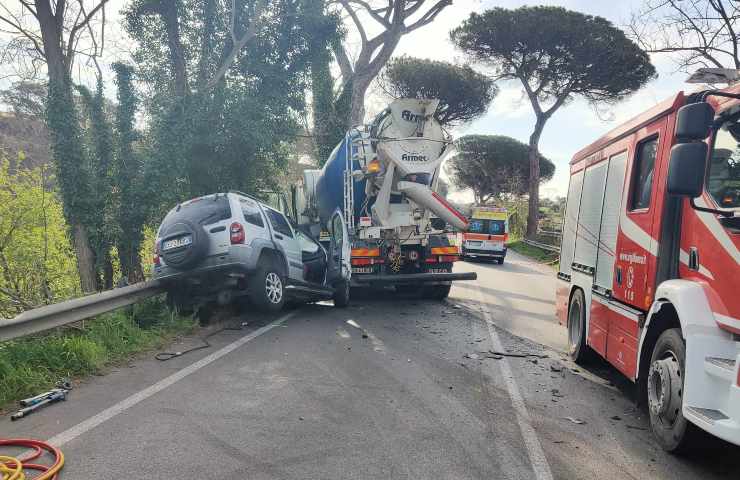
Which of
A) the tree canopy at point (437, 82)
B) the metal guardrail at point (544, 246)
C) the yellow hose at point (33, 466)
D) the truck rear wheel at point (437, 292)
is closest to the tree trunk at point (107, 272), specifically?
the truck rear wheel at point (437, 292)

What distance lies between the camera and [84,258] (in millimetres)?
13398

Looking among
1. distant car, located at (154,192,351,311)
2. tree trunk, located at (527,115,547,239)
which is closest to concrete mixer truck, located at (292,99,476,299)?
distant car, located at (154,192,351,311)

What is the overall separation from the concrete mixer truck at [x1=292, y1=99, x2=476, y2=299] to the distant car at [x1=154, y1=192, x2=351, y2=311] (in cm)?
189

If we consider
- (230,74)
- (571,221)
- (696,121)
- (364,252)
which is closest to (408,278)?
(364,252)

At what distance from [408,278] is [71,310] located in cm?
642

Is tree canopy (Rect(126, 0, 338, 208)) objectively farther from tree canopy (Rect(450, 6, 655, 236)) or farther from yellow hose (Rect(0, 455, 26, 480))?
tree canopy (Rect(450, 6, 655, 236))

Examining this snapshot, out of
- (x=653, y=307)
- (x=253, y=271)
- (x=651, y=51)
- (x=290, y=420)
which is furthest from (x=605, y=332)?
(x=651, y=51)

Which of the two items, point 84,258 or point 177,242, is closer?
point 177,242

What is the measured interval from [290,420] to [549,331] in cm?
599

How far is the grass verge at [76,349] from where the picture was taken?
498 cm

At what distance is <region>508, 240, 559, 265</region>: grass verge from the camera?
88.0ft

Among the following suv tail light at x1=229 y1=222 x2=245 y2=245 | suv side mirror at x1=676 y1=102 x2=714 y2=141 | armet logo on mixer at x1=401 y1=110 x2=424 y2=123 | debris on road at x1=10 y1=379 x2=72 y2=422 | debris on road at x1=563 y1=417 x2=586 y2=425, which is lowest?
debris on road at x1=10 y1=379 x2=72 y2=422

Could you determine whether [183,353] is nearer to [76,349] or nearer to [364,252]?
[76,349]

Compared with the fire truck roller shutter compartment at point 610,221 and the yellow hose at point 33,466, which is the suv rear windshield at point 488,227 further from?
the yellow hose at point 33,466
